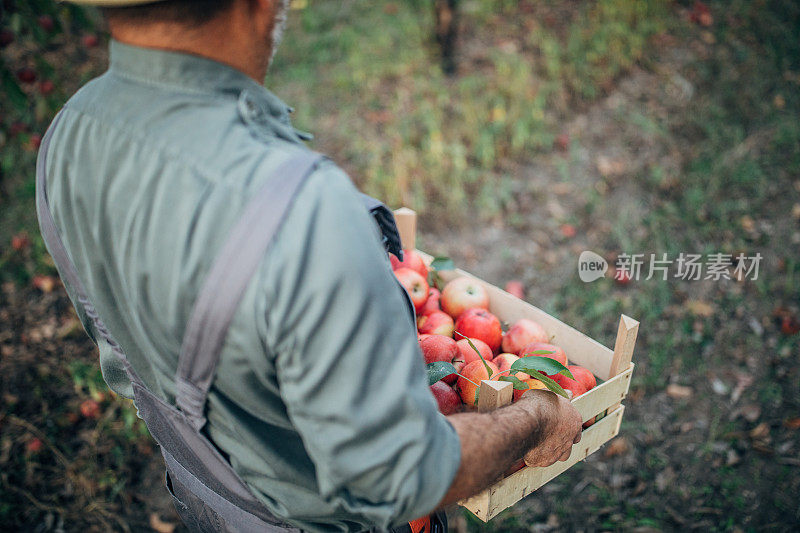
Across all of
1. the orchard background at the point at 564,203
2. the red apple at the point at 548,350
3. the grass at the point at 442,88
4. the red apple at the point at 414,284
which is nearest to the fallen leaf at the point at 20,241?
the orchard background at the point at 564,203

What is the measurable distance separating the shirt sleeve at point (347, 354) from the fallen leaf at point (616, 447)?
259 centimetres

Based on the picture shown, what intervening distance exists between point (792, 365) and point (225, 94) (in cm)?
384

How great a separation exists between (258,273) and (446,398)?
0.97m

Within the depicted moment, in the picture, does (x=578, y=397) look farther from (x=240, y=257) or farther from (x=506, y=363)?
(x=240, y=257)

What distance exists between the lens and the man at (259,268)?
859 mm

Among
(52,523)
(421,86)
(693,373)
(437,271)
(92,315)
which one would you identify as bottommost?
(52,523)

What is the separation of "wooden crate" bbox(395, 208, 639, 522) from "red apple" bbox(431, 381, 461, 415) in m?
0.24

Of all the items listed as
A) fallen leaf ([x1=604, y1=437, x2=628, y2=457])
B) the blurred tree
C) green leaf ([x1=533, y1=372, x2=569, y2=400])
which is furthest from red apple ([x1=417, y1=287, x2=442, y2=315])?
the blurred tree

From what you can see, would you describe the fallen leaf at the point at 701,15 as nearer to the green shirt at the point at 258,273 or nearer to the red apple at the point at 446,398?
the red apple at the point at 446,398

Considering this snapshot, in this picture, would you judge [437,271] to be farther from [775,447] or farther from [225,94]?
[775,447]

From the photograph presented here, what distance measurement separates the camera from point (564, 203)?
4.71 meters

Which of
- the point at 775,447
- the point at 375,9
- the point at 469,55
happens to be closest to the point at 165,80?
the point at 775,447

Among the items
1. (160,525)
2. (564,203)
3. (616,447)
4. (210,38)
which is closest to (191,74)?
(210,38)

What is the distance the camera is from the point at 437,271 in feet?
7.66
